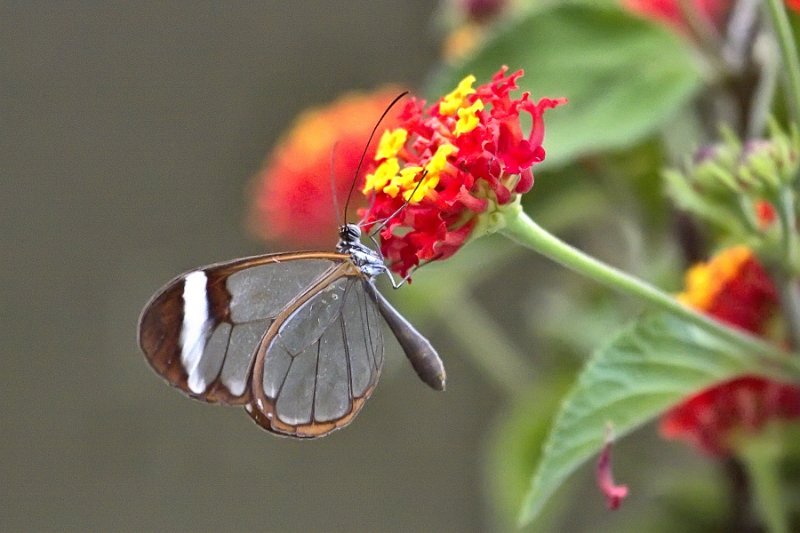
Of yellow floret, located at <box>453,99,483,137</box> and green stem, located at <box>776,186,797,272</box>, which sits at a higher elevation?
yellow floret, located at <box>453,99,483,137</box>

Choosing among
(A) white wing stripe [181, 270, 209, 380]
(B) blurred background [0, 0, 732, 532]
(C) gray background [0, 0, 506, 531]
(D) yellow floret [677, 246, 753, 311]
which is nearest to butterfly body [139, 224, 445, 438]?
(A) white wing stripe [181, 270, 209, 380]

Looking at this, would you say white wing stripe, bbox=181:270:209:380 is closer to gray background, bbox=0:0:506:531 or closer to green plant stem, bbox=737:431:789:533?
green plant stem, bbox=737:431:789:533

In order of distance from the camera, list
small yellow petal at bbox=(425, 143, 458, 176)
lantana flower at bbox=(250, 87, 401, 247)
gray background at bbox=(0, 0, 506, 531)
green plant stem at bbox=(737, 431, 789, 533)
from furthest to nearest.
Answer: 1. gray background at bbox=(0, 0, 506, 531)
2. lantana flower at bbox=(250, 87, 401, 247)
3. green plant stem at bbox=(737, 431, 789, 533)
4. small yellow petal at bbox=(425, 143, 458, 176)

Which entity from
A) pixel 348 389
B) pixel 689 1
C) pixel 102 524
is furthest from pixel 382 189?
pixel 102 524

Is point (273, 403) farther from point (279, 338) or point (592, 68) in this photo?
point (592, 68)

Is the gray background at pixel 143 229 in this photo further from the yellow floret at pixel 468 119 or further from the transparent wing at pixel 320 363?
the yellow floret at pixel 468 119

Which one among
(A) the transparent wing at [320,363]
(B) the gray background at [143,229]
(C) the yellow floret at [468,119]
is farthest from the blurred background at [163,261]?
(C) the yellow floret at [468,119]
